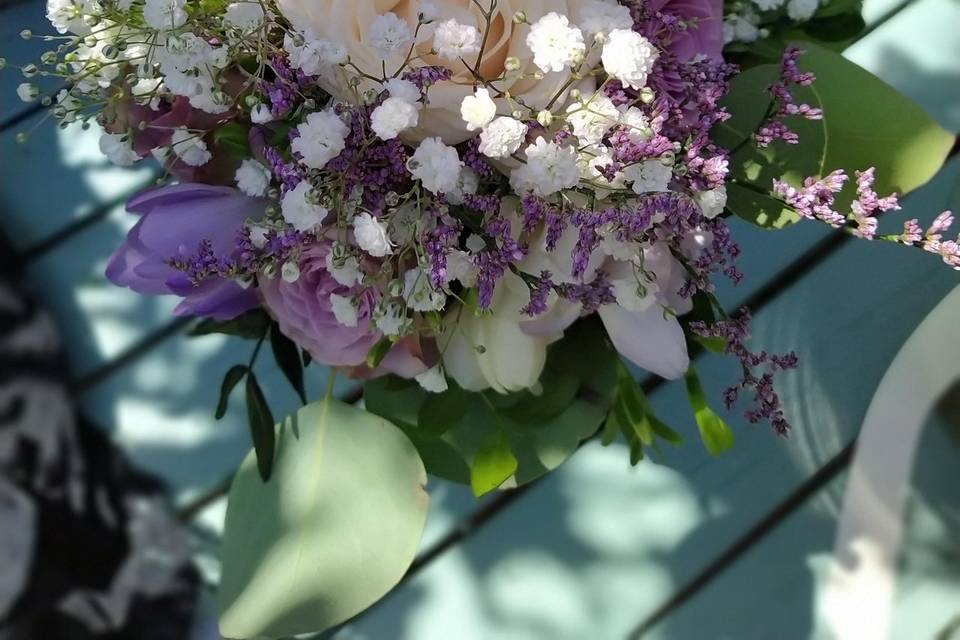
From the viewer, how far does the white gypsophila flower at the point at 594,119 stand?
0.40 metres

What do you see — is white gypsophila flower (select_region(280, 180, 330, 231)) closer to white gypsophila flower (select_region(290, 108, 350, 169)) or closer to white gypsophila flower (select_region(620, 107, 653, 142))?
white gypsophila flower (select_region(290, 108, 350, 169))

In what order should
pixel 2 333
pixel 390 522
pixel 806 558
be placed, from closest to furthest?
pixel 390 522
pixel 806 558
pixel 2 333

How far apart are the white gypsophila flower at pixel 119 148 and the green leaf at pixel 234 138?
0.16ft

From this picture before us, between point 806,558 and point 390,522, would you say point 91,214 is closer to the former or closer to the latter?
point 390,522

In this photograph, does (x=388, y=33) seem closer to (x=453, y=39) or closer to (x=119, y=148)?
(x=453, y=39)

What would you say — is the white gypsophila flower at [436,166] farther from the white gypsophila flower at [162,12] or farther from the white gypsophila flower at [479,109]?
the white gypsophila flower at [162,12]

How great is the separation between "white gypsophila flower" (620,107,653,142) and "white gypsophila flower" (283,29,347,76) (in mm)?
131

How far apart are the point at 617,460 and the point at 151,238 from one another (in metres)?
0.41

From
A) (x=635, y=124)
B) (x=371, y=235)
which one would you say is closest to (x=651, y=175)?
(x=635, y=124)

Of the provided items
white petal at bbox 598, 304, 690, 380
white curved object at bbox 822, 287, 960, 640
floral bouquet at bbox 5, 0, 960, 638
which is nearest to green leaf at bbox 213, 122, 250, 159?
floral bouquet at bbox 5, 0, 960, 638

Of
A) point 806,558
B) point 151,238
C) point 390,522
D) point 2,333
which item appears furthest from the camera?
point 2,333

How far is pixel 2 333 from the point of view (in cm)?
80

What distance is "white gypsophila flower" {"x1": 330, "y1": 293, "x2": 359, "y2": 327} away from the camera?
450mm

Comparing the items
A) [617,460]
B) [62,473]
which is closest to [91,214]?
[62,473]
